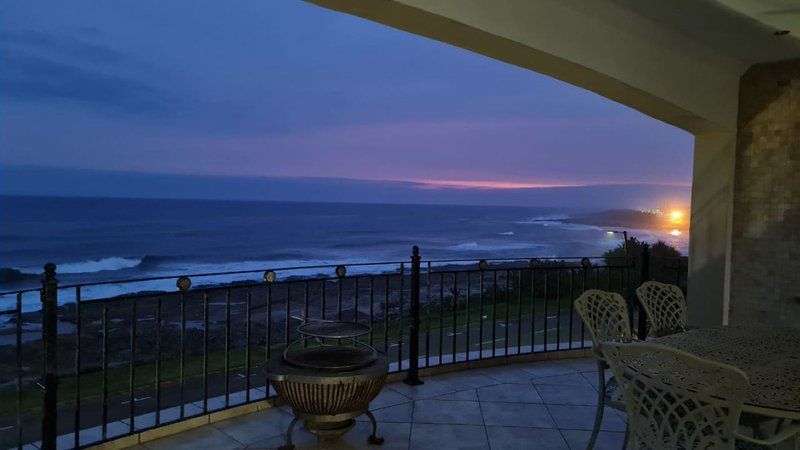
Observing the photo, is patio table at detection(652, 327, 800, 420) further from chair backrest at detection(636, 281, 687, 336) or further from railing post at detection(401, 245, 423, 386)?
railing post at detection(401, 245, 423, 386)

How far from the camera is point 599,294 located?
3014mm

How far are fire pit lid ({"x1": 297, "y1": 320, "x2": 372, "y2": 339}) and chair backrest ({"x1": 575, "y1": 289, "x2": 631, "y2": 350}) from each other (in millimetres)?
1244

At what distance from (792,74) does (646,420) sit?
3.78 metres

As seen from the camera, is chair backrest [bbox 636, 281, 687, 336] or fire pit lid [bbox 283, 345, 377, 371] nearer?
fire pit lid [bbox 283, 345, 377, 371]

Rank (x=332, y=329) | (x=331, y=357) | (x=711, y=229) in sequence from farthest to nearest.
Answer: (x=711, y=229)
(x=332, y=329)
(x=331, y=357)

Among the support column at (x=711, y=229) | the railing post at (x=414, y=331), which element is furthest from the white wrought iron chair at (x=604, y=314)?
the support column at (x=711, y=229)

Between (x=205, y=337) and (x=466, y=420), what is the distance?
1708 mm

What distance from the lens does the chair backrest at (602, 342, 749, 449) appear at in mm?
1607

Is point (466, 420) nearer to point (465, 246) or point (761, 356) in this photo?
point (761, 356)

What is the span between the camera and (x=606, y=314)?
3.00 m

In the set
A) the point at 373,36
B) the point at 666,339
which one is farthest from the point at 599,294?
the point at 373,36

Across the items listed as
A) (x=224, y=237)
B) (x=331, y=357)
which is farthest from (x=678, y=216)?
(x=224, y=237)

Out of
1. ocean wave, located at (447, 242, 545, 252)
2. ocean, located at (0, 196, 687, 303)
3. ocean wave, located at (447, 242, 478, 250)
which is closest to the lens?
ocean, located at (0, 196, 687, 303)

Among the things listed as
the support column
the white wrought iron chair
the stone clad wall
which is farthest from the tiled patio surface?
the stone clad wall
